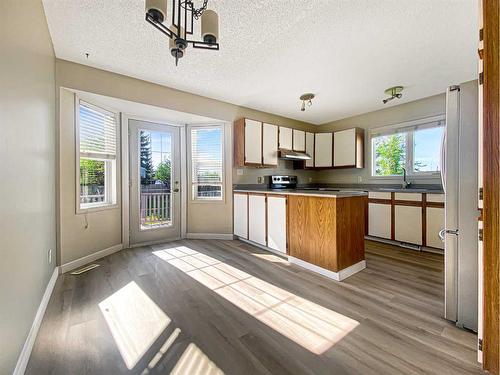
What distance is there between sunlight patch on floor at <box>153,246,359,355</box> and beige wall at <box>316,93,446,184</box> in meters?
3.42

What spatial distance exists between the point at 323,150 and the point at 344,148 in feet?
1.54

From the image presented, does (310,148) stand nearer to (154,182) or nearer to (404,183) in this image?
(404,183)

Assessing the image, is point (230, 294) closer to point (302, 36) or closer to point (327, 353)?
point (327, 353)

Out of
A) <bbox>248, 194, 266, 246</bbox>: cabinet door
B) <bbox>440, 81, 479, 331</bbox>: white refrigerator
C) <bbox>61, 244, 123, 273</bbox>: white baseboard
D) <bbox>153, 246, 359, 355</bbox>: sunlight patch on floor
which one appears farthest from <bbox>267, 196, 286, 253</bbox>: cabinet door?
<bbox>61, 244, 123, 273</bbox>: white baseboard

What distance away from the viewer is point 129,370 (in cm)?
126

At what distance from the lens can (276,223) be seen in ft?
10.7

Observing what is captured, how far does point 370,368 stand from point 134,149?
3.90m

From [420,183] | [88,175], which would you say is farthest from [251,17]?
[420,183]

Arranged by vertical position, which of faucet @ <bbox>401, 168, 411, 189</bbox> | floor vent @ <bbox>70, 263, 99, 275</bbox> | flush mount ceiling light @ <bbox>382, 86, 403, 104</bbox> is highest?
flush mount ceiling light @ <bbox>382, 86, 403, 104</bbox>

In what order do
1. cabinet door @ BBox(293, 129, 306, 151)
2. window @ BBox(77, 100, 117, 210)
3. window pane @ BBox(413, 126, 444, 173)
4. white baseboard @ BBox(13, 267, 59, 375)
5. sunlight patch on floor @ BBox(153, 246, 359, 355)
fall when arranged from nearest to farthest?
white baseboard @ BBox(13, 267, 59, 375)
sunlight patch on floor @ BBox(153, 246, 359, 355)
window @ BBox(77, 100, 117, 210)
window pane @ BBox(413, 126, 444, 173)
cabinet door @ BBox(293, 129, 306, 151)

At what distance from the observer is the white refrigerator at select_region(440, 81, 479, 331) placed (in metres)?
1.56

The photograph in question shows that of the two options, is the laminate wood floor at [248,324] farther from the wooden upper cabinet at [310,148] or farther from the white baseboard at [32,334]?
the wooden upper cabinet at [310,148]

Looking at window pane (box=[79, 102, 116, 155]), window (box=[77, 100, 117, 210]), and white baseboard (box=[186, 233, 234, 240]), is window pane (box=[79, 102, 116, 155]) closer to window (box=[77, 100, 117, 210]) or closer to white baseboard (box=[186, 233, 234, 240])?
window (box=[77, 100, 117, 210])

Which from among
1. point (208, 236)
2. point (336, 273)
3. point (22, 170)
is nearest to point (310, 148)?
point (208, 236)
